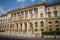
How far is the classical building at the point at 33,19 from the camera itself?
12203 millimetres

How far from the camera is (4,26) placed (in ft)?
42.9

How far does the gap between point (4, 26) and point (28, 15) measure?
2.29 m

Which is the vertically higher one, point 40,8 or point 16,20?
point 40,8

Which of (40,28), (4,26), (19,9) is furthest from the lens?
(40,28)

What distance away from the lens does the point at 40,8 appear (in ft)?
42.9

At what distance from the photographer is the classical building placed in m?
12.2

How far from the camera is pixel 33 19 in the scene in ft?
46.4

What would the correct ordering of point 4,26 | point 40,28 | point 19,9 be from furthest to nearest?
1. point 40,28
2. point 4,26
3. point 19,9

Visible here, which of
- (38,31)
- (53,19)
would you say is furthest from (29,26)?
(53,19)

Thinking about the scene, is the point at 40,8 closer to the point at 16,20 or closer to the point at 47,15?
the point at 47,15

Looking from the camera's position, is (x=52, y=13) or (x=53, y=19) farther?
(x=52, y=13)

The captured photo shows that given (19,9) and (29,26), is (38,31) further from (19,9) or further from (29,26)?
(19,9)

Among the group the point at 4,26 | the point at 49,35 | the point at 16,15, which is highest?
the point at 16,15

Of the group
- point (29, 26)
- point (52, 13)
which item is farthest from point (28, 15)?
point (52, 13)
